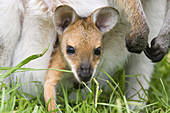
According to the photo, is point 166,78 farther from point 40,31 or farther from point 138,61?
point 40,31

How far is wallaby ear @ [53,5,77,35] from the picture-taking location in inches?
101

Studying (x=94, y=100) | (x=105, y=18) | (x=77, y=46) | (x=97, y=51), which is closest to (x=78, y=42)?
(x=77, y=46)

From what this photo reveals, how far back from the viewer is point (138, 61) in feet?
11.6

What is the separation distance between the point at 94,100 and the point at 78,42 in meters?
0.62

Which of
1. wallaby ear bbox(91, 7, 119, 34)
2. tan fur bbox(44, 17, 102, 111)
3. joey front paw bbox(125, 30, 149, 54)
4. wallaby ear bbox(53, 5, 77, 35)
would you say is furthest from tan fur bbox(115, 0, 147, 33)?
wallaby ear bbox(53, 5, 77, 35)

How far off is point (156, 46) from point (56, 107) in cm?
94

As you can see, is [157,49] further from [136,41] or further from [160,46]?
[136,41]

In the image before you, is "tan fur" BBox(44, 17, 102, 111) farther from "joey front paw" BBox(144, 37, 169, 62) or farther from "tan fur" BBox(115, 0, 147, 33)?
"joey front paw" BBox(144, 37, 169, 62)

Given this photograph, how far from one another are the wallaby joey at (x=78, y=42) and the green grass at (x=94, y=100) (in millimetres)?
134

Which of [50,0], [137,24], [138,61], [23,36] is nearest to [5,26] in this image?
[23,36]

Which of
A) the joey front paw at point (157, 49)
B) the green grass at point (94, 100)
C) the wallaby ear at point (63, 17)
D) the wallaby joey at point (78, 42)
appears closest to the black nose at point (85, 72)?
the wallaby joey at point (78, 42)

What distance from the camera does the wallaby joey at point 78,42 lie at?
2.49 meters

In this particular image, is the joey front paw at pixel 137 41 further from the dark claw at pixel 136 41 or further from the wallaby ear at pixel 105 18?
the wallaby ear at pixel 105 18

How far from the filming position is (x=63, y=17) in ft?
8.74
